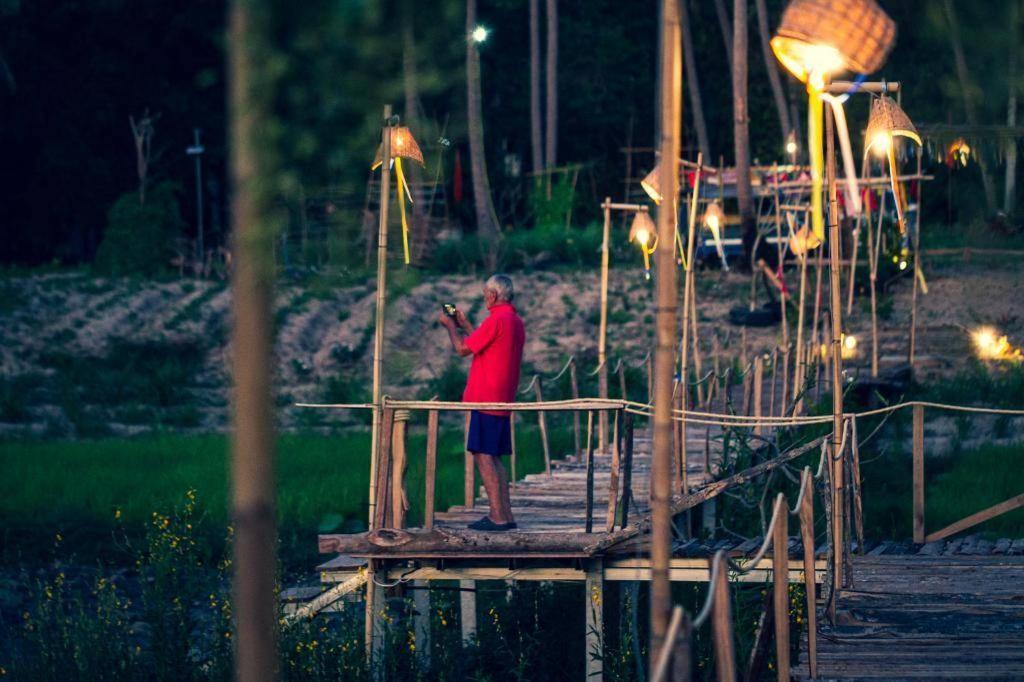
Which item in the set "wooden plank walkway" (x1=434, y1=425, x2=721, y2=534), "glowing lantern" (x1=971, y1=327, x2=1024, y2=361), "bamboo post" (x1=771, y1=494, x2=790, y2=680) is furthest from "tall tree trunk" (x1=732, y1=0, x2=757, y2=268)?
"bamboo post" (x1=771, y1=494, x2=790, y2=680)

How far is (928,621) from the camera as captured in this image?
6.91 m

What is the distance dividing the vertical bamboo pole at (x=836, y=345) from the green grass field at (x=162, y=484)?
6.25 metres

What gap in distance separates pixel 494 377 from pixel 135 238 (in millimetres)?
18967

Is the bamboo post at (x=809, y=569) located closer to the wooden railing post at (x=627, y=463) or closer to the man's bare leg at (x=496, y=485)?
the wooden railing post at (x=627, y=463)

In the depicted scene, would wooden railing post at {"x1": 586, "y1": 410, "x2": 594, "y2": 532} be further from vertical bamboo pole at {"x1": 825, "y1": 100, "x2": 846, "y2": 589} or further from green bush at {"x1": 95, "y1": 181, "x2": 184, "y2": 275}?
green bush at {"x1": 95, "y1": 181, "x2": 184, "y2": 275}

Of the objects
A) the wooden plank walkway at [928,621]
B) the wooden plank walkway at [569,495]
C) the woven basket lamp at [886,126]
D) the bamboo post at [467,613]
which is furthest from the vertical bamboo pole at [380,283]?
the bamboo post at [467,613]

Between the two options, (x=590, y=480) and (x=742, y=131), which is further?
(x=742, y=131)

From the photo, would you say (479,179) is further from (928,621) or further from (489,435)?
(928,621)

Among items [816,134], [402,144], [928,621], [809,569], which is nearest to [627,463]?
[928,621]

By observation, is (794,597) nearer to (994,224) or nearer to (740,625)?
(740,625)

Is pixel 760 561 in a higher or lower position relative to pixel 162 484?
higher

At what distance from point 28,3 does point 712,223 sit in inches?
631

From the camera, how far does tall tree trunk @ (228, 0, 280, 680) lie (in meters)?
2.61

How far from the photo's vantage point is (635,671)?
344 inches
